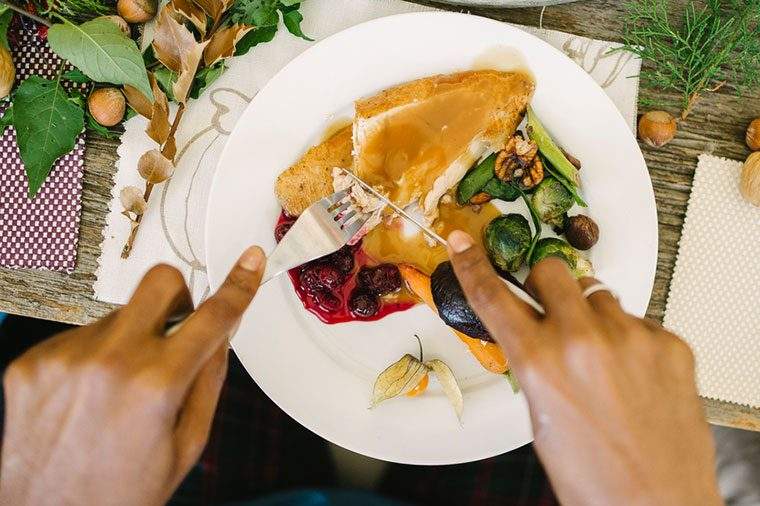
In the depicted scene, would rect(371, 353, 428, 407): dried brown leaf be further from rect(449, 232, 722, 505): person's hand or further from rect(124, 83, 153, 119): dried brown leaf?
rect(124, 83, 153, 119): dried brown leaf

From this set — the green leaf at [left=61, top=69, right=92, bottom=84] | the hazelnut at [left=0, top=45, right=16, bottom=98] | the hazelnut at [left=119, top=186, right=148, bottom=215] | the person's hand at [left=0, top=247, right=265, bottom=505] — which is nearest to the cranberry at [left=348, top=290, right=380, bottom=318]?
the hazelnut at [left=119, top=186, right=148, bottom=215]

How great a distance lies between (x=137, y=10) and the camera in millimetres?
1311

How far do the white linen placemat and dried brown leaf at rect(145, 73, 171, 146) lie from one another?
0.20 ft

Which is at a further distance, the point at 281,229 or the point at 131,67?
the point at 281,229

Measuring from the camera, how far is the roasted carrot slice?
4.31 feet

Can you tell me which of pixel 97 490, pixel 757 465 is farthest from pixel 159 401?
pixel 757 465

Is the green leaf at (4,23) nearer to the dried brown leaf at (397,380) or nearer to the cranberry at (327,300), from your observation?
the cranberry at (327,300)

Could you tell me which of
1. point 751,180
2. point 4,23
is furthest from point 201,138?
point 751,180

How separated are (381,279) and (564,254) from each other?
1.28ft

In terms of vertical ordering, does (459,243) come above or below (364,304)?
above

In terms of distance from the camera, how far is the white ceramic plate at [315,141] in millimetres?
1305

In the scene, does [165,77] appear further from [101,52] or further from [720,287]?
[720,287]

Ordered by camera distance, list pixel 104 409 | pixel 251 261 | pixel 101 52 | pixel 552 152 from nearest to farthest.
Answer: pixel 104 409 < pixel 251 261 < pixel 101 52 < pixel 552 152

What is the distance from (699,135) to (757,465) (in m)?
0.88
